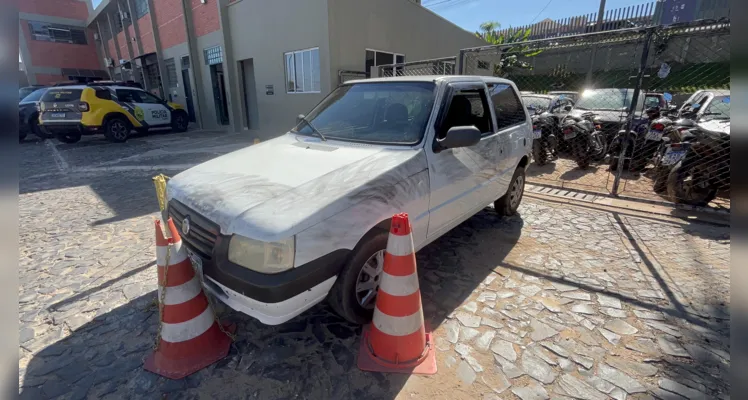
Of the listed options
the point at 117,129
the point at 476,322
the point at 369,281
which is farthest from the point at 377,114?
the point at 117,129

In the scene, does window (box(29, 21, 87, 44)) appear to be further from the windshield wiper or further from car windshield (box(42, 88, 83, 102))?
the windshield wiper

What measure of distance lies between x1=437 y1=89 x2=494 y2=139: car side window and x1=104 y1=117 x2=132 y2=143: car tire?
39.9 feet

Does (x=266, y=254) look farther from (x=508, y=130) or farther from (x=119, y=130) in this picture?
(x=119, y=130)

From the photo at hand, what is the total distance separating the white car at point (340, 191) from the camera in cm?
202

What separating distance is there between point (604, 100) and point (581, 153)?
2.60 metres

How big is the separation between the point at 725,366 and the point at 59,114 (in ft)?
48.4

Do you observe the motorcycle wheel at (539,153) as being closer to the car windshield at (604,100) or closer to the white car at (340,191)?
the car windshield at (604,100)

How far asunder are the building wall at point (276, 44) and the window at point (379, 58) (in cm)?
163

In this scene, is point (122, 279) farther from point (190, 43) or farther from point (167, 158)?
point (190, 43)

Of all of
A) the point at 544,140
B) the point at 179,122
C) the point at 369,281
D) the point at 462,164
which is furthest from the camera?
the point at 179,122

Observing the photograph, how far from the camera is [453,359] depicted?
2348 millimetres

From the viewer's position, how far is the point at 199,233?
2279 mm

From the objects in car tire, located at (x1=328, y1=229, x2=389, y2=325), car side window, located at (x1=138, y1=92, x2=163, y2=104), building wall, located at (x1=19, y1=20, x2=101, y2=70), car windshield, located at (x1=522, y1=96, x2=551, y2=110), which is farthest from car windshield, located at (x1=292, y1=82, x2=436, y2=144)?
building wall, located at (x1=19, y1=20, x2=101, y2=70)

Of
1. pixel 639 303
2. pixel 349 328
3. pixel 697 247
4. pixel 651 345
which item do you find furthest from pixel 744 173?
pixel 697 247
